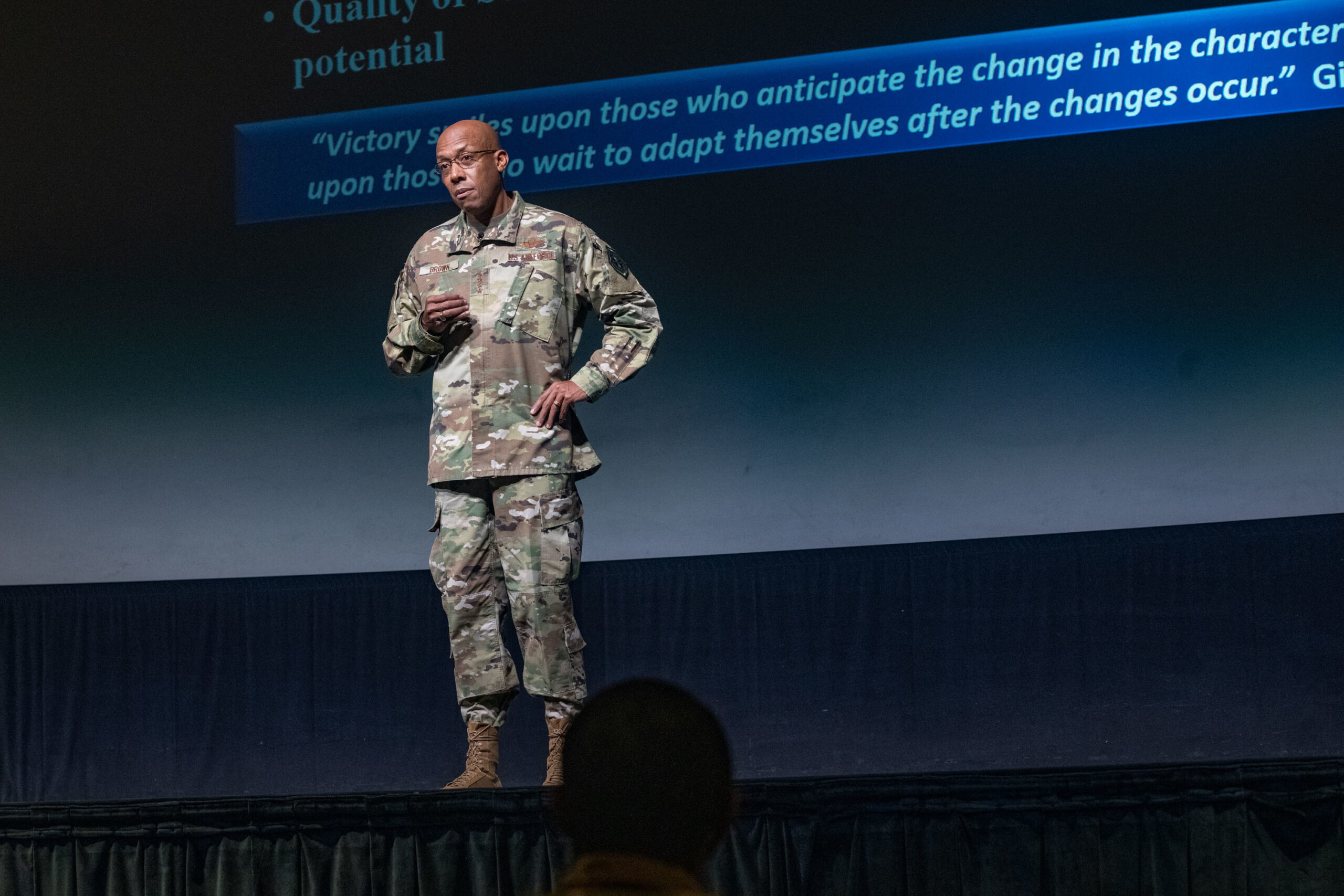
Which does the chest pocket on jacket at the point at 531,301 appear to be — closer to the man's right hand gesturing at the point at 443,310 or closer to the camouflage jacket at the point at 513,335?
the camouflage jacket at the point at 513,335

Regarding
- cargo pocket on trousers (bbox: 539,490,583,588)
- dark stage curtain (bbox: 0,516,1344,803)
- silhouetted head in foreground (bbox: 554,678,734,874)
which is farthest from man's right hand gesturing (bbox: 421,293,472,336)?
dark stage curtain (bbox: 0,516,1344,803)

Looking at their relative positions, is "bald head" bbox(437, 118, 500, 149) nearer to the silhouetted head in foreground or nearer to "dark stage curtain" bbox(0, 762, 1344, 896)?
"dark stage curtain" bbox(0, 762, 1344, 896)

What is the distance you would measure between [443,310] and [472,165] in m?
0.31

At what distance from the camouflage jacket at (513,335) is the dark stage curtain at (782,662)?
1.64m

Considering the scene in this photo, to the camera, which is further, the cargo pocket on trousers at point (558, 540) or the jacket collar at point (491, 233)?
the jacket collar at point (491, 233)

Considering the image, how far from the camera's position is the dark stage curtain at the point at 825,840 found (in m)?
1.93

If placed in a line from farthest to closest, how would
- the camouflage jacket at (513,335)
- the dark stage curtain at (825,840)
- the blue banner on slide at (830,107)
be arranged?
the blue banner on slide at (830,107) → the camouflage jacket at (513,335) → the dark stage curtain at (825,840)

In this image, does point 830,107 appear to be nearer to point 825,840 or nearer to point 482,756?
point 482,756

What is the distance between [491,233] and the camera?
2531 millimetres

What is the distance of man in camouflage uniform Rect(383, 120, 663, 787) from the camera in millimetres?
2398

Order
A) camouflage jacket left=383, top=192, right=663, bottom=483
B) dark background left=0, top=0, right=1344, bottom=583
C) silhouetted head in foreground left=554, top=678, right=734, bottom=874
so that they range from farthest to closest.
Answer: dark background left=0, top=0, right=1344, bottom=583
camouflage jacket left=383, top=192, right=663, bottom=483
silhouetted head in foreground left=554, top=678, right=734, bottom=874

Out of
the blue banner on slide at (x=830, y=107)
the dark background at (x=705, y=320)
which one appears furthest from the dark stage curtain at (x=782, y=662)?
the blue banner on slide at (x=830, y=107)

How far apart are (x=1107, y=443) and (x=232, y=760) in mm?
3036

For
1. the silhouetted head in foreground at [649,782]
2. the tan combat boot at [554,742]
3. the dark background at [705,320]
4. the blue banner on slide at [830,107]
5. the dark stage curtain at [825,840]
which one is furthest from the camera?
the dark background at [705,320]
